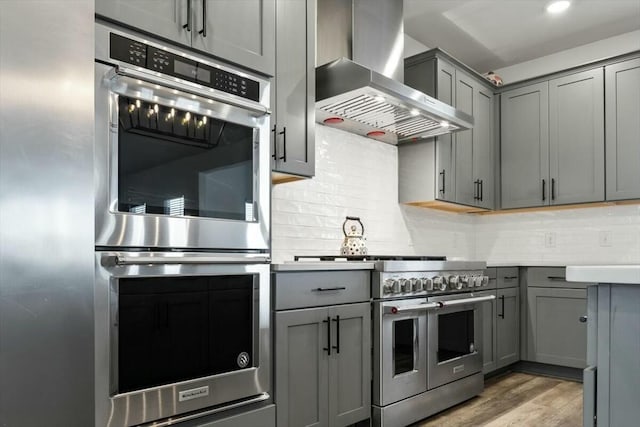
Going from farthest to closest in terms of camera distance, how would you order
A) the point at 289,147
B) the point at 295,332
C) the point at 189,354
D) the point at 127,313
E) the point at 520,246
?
the point at 520,246 < the point at 289,147 < the point at 295,332 < the point at 189,354 < the point at 127,313

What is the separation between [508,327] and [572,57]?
2436 millimetres

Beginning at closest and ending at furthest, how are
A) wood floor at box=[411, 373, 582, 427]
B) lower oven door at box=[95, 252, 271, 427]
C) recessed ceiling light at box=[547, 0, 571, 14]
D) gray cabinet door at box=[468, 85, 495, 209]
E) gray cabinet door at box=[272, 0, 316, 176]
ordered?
1. lower oven door at box=[95, 252, 271, 427]
2. gray cabinet door at box=[272, 0, 316, 176]
3. wood floor at box=[411, 373, 582, 427]
4. recessed ceiling light at box=[547, 0, 571, 14]
5. gray cabinet door at box=[468, 85, 495, 209]

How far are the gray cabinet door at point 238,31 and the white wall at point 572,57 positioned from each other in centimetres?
319

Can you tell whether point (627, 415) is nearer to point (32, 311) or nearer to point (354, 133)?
point (32, 311)

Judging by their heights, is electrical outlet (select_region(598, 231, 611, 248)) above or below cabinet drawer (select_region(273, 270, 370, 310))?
above

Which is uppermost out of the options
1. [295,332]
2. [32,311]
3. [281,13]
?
[281,13]

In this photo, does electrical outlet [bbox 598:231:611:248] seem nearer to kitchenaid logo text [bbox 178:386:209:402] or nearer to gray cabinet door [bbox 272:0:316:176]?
gray cabinet door [bbox 272:0:316:176]

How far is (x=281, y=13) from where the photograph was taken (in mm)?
2178

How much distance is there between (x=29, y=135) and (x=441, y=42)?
3684 millimetres

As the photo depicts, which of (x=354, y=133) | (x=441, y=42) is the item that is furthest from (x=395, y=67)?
(x=441, y=42)

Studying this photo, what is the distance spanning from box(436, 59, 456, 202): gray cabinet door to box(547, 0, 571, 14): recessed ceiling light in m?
0.77

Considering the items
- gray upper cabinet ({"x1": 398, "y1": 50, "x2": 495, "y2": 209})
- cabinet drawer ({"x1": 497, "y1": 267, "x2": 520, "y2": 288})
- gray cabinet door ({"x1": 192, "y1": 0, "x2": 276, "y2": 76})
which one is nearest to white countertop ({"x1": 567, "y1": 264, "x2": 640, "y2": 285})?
gray cabinet door ({"x1": 192, "y1": 0, "x2": 276, "y2": 76})

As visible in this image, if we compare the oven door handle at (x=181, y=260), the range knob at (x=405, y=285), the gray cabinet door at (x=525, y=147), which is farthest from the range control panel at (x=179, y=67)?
the gray cabinet door at (x=525, y=147)

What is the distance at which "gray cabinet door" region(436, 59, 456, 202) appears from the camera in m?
3.60
